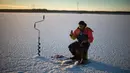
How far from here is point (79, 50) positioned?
2262 millimetres

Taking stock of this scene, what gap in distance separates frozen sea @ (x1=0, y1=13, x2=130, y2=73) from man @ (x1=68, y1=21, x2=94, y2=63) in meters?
0.09

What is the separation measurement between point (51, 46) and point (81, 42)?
0.42 m

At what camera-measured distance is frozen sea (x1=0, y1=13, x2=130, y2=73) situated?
6.66ft

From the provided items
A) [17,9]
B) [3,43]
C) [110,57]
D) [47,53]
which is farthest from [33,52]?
[110,57]

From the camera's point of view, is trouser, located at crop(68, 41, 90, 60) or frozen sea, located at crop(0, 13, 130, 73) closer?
frozen sea, located at crop(0, 13, 130, 73)

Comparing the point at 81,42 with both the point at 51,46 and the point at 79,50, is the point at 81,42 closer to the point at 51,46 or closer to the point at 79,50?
the point at 79,50

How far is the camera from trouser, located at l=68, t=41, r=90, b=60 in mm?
2240

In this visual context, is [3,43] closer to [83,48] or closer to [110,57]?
[83,48]

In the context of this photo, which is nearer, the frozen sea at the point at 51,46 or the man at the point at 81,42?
the frozen sea at the point at 51,46

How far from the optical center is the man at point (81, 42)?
2.17 m

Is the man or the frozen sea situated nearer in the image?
the frozen sea

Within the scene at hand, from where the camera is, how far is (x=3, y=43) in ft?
7.68

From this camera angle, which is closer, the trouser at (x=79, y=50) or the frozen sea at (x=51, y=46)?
the frozen sea at (x=51, y=46)

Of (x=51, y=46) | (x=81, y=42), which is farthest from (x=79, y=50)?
(x=51, y=46)
